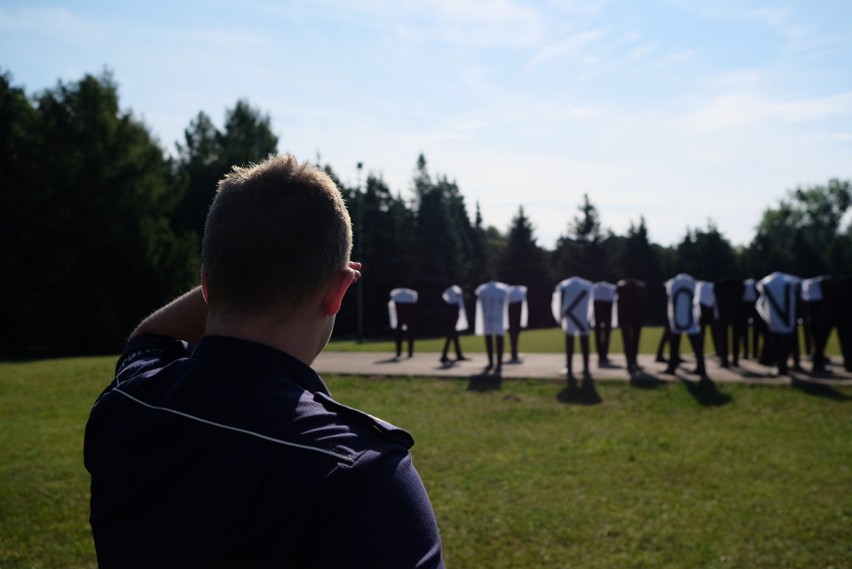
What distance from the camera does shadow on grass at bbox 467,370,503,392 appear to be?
1362 cm

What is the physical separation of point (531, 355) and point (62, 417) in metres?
13.2

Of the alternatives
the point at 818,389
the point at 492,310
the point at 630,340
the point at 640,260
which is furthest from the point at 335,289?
the point at 640,260

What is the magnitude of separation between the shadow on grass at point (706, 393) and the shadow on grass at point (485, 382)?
135 inches

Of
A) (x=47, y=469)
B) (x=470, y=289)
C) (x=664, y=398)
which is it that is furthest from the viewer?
(x=470, y=289)

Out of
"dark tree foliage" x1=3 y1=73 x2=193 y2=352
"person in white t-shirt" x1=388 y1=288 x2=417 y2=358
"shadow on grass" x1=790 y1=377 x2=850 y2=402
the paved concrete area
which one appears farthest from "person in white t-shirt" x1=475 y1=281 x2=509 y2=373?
"dark tree foliage" x1=3 y1=73 x2=193 y2=352

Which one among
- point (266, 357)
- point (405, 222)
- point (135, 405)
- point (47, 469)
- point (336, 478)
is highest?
point (405, 222)

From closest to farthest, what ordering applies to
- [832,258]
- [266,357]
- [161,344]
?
[266,357], [161,344], [832,258]

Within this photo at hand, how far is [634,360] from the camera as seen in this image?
15.5 meters

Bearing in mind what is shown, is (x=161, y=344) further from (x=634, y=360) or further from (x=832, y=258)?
(x=832, y=258)

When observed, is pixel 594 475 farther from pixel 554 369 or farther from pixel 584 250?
pixel 584 250

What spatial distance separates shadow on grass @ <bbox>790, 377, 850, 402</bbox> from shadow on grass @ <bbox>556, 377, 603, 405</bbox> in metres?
3.51

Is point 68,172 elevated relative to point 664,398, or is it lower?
elevated

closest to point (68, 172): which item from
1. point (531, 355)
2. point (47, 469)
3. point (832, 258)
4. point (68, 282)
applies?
point (68, 282)

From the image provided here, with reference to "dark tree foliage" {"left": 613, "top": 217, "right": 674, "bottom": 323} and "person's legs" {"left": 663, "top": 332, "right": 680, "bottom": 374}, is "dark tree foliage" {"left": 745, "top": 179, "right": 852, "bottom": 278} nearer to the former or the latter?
"dark tree foliage" {"left": 613, "top": 217, "right": 674, "bottom": 323}
